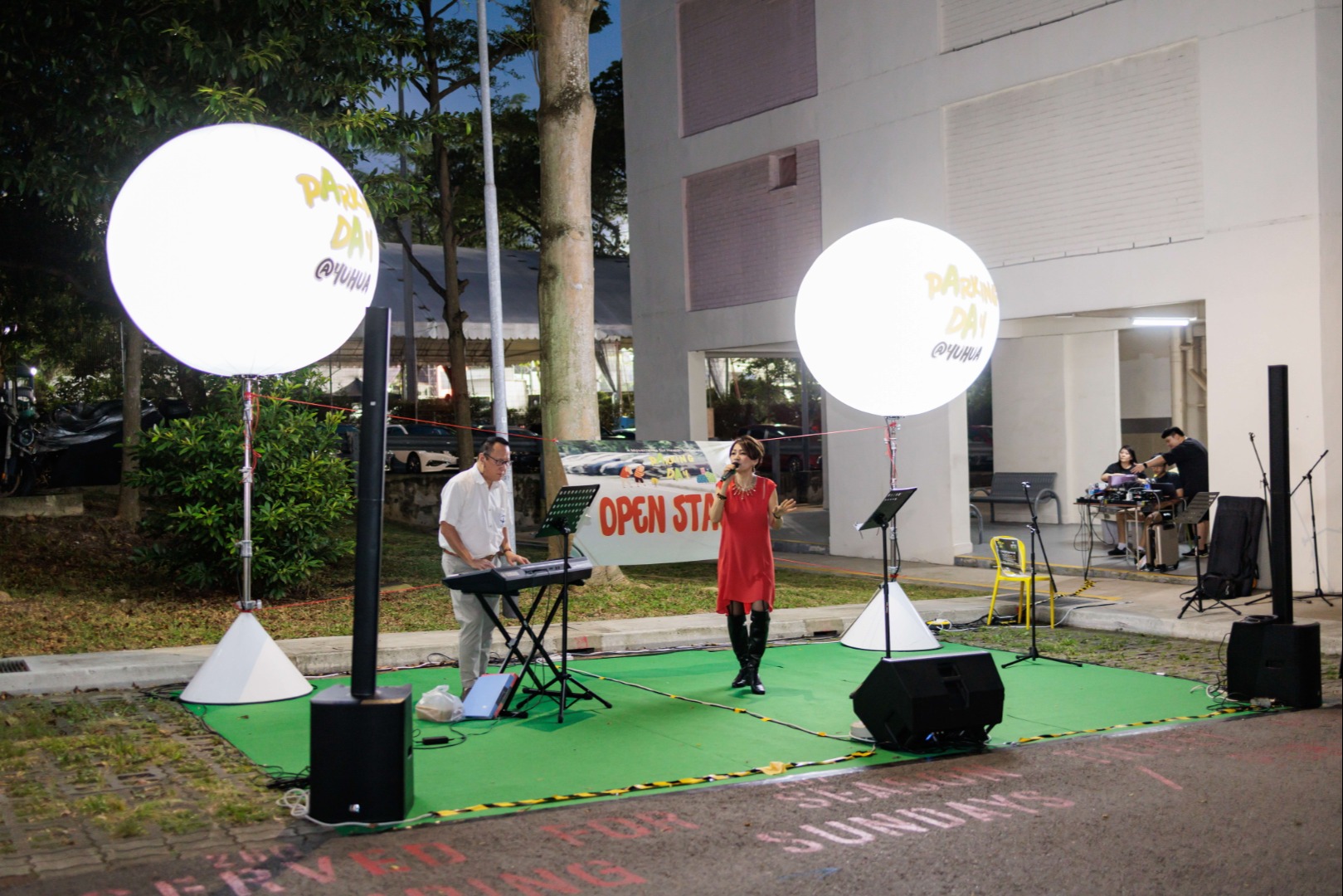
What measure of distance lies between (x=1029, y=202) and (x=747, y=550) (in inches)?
337

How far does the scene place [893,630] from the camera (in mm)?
10906

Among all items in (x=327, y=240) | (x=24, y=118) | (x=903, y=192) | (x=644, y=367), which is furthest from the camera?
(x=644, y=367)

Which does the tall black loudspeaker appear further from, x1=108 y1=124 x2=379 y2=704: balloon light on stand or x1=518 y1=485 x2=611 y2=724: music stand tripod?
x1=108 y1=124 x2=379 y2=704: balloon light on stand

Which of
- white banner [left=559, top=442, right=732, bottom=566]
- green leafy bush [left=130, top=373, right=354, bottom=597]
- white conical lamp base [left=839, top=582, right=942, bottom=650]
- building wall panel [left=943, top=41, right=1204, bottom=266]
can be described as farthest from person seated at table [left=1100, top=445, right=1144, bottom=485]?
green leafy bush [left=130, top=373, right=354, bottom=597]

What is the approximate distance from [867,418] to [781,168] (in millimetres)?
4400

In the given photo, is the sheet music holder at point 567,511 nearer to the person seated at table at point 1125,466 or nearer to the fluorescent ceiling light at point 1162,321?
the person seated at table at point 1125,466

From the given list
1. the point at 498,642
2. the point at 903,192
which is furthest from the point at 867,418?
the point at 498,642

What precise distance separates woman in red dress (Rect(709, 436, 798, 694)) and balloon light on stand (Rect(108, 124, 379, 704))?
10.1 ft

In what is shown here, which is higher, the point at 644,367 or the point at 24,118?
the point at 24,118

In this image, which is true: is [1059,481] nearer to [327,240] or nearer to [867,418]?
[867,418]

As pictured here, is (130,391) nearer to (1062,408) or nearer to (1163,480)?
(1163,480)

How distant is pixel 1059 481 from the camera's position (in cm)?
2148

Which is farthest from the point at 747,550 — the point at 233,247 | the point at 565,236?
the point at 565,236

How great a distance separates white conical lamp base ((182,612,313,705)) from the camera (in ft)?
27.8
